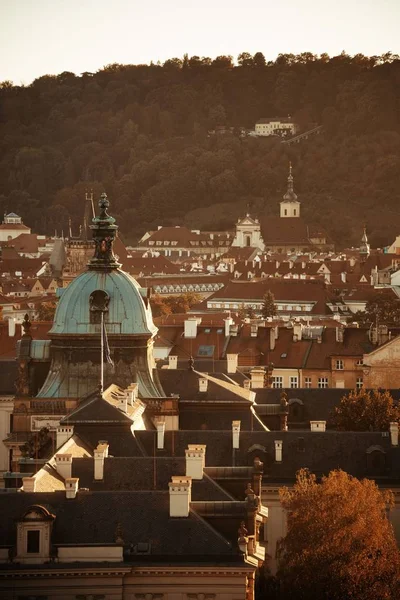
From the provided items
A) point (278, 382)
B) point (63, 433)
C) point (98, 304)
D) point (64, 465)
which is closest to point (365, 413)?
point (98, 304)

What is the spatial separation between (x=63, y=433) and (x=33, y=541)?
1216 centimetres

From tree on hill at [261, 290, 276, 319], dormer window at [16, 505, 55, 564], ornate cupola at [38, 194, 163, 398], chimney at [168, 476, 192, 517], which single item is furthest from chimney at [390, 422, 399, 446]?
tree on hill at [261, 290, 276, 319]

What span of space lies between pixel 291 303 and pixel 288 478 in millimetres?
100799

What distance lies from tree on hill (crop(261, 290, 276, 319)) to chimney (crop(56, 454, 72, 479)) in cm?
9447

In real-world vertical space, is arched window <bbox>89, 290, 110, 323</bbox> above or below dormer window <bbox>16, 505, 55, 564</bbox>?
above

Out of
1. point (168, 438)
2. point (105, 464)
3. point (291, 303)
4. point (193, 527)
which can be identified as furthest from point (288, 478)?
point (291, 303)

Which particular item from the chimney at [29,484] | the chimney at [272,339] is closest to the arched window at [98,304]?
the chimney at [29,484]

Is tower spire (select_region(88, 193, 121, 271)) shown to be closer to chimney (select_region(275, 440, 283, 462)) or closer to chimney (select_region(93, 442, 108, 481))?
chimney (select_region(275, 440, 283, 462))

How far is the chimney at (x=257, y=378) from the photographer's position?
237ft

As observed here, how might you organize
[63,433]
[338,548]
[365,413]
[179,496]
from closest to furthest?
[179,496] → [338,548] → [63,433] → [365,413]

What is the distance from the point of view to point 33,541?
38.7 m

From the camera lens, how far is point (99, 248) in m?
65.5

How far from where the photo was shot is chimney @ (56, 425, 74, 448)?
50.4 meters

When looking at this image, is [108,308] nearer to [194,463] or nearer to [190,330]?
[194,463]
